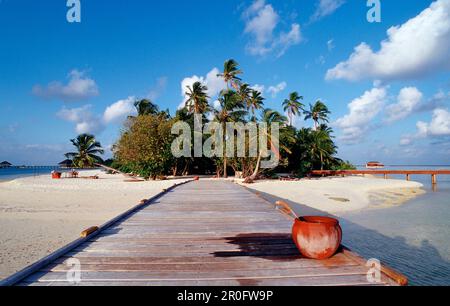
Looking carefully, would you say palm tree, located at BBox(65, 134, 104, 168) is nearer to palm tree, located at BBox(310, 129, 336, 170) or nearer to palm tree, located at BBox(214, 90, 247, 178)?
palm tree, located at BBox(214, 90, 247, 178)

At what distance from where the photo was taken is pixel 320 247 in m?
3.22

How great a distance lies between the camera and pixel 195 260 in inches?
133

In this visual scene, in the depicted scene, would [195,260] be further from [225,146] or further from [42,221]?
[225,146]

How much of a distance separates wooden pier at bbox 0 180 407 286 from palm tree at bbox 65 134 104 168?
44.1 meters

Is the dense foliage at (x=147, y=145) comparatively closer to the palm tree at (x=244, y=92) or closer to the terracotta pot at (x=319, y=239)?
the palm tree at (x=244, y=92)

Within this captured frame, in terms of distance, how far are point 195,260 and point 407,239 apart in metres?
8.57

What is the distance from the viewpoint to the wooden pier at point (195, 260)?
2787 mm

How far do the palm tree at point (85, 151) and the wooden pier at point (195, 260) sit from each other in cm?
4412

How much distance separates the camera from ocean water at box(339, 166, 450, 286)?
6.25m

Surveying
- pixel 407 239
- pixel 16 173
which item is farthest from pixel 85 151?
pixel 407 239
